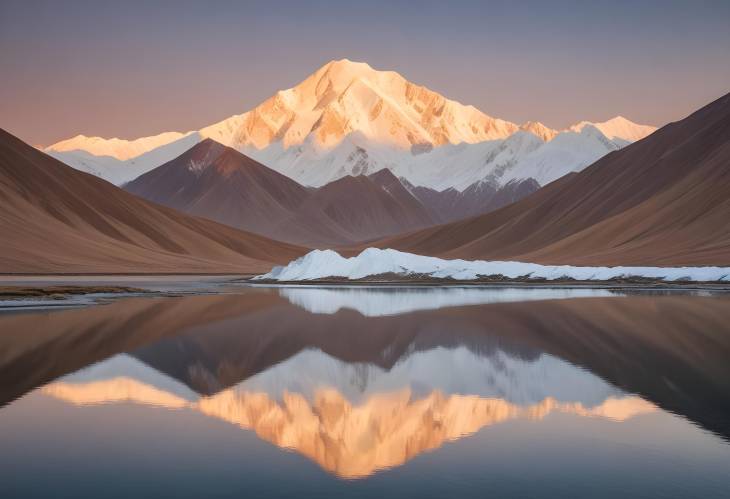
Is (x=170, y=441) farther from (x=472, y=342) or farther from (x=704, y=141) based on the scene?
(x=704, y=141)

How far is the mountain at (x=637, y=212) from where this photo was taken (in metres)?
118

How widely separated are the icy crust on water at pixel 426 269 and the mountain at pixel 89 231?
34255mm

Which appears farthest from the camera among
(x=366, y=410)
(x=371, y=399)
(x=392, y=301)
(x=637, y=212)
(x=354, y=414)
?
(x=637, y=212)

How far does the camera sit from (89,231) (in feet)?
468

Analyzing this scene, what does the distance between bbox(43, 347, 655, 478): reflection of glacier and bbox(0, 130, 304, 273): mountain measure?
302 feet

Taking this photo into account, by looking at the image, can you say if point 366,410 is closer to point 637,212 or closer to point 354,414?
point 354,414

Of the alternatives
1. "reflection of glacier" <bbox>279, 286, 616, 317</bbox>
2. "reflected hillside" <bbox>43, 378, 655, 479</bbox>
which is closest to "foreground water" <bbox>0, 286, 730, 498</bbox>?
"reflected hillside" <bbox>43, 378, 655, 479</bbox>

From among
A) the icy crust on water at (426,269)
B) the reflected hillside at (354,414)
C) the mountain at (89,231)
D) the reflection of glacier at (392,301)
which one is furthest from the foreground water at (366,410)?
the mountain at (89,231)

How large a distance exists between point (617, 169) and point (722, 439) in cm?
16457

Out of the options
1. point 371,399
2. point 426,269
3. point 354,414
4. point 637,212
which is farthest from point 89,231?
point 354,414

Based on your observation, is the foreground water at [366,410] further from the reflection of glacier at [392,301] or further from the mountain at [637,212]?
the mountain at [637,212]

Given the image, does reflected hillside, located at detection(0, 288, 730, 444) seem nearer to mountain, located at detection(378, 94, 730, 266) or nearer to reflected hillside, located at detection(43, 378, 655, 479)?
reflected hillside, located at detection(43, 378, 655, 479)

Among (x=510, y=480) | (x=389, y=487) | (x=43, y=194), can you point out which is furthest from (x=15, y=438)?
(x=43, y=194)

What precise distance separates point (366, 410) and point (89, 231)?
131218mm
